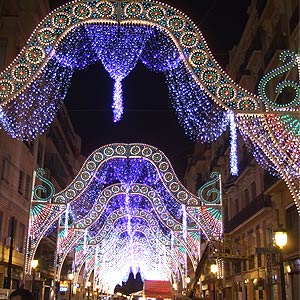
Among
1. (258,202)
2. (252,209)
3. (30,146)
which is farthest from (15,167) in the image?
(252,209)

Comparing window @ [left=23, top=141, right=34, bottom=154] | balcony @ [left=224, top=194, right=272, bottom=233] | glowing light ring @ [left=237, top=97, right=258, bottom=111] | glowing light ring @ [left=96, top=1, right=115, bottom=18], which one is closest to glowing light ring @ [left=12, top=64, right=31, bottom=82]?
glowing light ring @ [left=96, top=1, right=115, bottom=18]

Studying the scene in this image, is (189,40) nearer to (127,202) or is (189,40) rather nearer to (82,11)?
(82,11)

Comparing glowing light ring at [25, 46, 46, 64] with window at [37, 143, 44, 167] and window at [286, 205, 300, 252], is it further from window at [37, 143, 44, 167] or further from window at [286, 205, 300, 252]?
window at [37, 143, 44, 167]

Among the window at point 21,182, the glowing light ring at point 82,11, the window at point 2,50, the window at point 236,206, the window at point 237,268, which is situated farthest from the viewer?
the window at point 236,206

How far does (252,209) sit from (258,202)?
5.58 feet

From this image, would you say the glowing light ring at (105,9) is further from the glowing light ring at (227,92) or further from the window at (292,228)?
the window at (292,228)

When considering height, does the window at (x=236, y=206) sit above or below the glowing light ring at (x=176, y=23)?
above

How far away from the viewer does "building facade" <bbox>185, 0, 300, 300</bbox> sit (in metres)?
24.4

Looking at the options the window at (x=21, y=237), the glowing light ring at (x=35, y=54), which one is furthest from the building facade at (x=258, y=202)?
the window at (x=21, y=237)

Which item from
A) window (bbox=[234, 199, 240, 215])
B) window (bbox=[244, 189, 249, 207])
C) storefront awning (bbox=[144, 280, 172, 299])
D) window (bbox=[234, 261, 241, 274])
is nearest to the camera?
storefront awning (bbox=[144, 280, 172, 299])

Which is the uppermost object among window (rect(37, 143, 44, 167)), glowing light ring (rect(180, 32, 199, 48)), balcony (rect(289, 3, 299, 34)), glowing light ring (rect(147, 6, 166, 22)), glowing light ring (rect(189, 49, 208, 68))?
balcony (rect(289, 3, 299, 34))

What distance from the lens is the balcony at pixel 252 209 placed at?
29.5 metres

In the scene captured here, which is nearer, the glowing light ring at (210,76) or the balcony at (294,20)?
the glowing light ring at (210,76)

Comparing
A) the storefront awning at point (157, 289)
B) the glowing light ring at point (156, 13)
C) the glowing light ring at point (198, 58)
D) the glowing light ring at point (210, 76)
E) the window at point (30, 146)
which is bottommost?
the storefront awning at point (157, 289)
